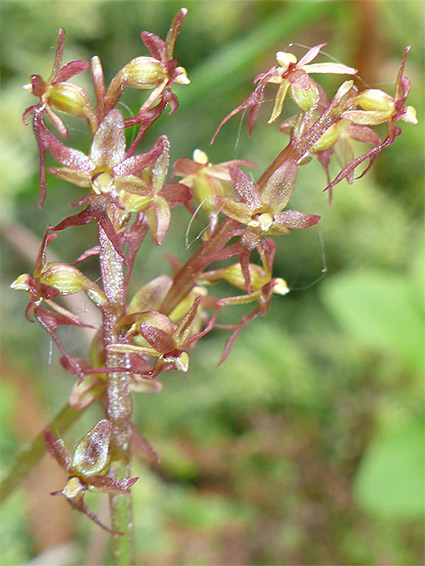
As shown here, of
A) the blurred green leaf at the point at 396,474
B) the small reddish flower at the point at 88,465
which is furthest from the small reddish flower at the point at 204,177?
the blurred green leaf at the point at 396,474

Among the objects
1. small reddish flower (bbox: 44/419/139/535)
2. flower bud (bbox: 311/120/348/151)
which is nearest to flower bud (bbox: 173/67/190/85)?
flower bud (bbox: 311/120/348/151)

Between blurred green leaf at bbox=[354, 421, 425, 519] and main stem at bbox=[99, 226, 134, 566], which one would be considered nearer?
main stem at bbox=[99, 226, 134, 566]

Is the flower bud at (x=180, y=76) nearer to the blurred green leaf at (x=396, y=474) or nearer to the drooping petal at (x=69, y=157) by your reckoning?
the drooping petal at (x=69, y=157)

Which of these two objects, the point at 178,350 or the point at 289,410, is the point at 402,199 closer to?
the point at 289,410

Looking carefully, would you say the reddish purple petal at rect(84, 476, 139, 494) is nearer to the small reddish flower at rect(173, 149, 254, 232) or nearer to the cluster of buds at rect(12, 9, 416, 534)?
the cluster of buds at rect(12, 9, 416, 534)

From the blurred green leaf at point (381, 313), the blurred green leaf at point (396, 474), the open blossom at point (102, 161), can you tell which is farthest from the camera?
the blurred green leaf at point (381, 313)

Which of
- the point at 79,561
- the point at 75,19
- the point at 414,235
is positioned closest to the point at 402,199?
the point at 414,235

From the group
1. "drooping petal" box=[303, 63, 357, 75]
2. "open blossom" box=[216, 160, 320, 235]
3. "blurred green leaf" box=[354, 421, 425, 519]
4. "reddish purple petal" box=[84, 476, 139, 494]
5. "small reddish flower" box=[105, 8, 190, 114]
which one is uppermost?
"small reddish flower" box=[105, 8, 190, 114]
